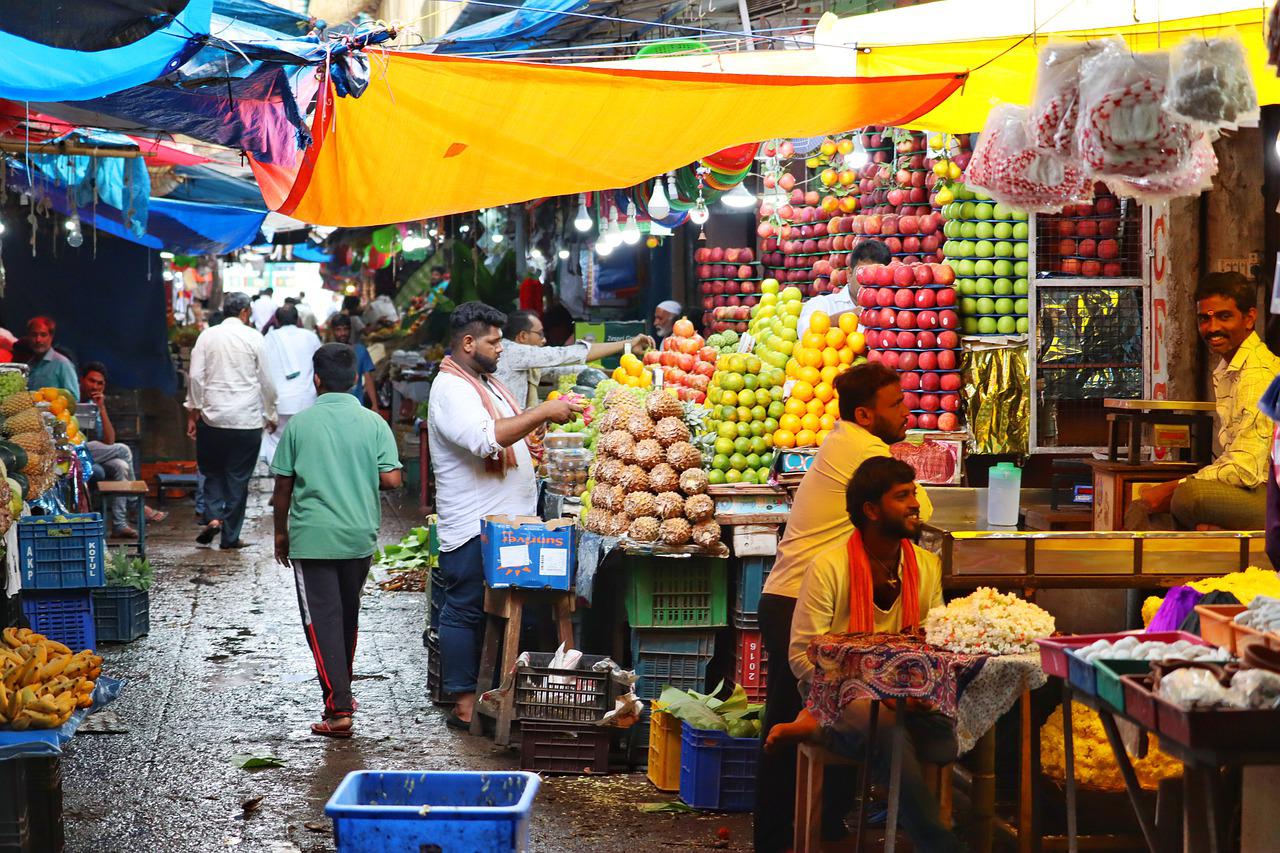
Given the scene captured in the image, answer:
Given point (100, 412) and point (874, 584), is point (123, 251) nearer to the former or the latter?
point (100, 412)

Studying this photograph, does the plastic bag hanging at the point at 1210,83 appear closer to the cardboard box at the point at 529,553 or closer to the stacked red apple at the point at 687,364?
the cardboard box at the point at 529,553

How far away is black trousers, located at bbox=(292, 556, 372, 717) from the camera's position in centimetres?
734

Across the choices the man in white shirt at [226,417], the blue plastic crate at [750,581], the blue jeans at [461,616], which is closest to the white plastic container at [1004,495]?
the blue plastic crate at [750,581]

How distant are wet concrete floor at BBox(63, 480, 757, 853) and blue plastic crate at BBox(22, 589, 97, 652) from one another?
0.84 feet

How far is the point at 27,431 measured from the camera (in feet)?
26.0

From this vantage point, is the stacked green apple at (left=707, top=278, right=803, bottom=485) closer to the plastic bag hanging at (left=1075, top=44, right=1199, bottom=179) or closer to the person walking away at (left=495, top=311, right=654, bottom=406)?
the person walking away at (left=495, top=311, right=654, bottom=406)

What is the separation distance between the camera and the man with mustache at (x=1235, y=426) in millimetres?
6031

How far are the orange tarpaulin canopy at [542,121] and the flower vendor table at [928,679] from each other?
3020 mm

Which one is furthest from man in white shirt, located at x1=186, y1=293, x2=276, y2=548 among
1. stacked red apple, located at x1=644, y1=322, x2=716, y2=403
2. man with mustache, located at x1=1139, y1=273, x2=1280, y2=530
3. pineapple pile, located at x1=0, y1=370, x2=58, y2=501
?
man with mustache, located at x1=1139, y1=273, x2=1280, y2=530

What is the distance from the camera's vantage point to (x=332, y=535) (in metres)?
7.27

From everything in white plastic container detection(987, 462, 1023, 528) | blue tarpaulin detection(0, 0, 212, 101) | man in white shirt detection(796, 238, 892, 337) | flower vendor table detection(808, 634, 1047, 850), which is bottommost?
flower vendor table detection(808, 634, 1047, 850)

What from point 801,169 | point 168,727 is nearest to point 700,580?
point 168,727

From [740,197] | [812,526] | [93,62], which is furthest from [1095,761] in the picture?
[740,197]

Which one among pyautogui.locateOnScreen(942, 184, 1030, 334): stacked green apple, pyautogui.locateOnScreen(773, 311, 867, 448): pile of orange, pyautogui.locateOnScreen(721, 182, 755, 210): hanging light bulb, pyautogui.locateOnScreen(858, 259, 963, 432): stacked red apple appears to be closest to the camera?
pyautogui.locateOnScreen(773, 311, 867, 448): pile of orange
